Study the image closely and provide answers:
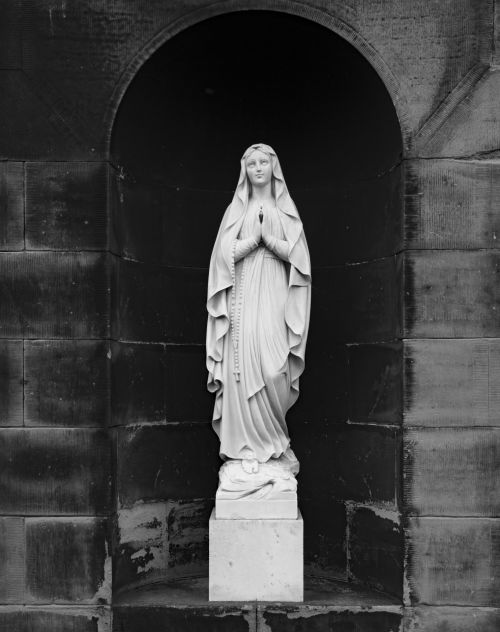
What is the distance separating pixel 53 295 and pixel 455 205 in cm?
319

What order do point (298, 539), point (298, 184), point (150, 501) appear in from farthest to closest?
point (298, 184) < point (150, 501) < point (298, 539)

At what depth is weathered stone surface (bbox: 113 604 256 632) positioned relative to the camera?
6648mm

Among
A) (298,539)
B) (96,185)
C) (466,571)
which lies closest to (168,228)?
(96,185)

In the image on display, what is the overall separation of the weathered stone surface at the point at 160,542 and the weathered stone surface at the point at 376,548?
1.30m

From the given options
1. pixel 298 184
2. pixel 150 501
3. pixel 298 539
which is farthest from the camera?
pixel 298 184

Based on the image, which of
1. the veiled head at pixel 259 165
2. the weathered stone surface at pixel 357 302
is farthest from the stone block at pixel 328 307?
the veiled head at pixel 259 165

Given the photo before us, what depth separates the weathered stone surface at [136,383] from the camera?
7.05 metres

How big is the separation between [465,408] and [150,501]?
2.73 meters

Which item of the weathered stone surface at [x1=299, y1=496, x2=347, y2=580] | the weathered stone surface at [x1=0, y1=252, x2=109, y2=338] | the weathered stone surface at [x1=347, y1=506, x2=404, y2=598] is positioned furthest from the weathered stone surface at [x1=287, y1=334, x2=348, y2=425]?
the weathered stone surface at [x1=0, y1=252, x2=109, y2=338]

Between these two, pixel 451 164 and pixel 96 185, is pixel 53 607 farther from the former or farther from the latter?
pixel 451 164

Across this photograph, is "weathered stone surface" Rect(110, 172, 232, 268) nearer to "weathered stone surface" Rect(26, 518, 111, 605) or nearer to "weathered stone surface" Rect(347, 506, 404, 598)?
"weathered stone surface" Rect(26, 518, 111, 605)

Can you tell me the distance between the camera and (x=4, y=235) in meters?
6.91

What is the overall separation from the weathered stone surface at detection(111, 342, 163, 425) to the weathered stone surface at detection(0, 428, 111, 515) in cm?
30

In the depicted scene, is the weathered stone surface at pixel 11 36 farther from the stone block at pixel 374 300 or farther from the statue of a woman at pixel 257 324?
the stone block at pixel 374 300
